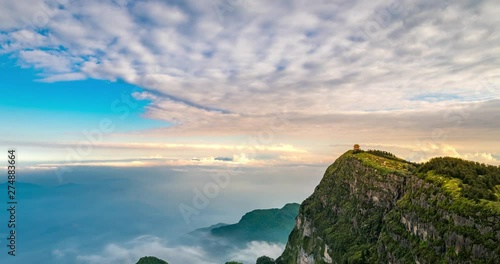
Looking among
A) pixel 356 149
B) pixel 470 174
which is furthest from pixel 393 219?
pixel 356 149

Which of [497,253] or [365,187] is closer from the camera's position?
[497,253]

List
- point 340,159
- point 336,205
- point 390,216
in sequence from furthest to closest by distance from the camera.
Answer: point 340,159 < point 336,205 < point 390,216

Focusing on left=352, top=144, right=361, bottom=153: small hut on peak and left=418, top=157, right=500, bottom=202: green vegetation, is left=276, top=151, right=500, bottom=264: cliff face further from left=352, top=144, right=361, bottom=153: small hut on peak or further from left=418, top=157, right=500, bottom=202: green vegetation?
left=352, top=144, right=361, bottom=153: small hut on peak

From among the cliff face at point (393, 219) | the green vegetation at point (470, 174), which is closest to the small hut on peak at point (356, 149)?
the cliff face at point (393, 219)

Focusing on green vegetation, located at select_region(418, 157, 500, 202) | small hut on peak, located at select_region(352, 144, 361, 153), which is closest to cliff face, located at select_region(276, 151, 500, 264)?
green vegetation, located at select_region(418, 157, 500, 202)

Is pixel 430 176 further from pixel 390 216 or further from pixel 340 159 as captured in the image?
pixel 340 159

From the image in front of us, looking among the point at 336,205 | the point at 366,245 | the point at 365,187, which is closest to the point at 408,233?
the point at 366,245

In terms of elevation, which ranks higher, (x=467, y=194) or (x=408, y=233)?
(x=467, y=194)

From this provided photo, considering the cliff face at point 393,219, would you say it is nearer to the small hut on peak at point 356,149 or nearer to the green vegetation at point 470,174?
the green vegetation at point 470,174

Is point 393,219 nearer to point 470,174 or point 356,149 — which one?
point 470,174
